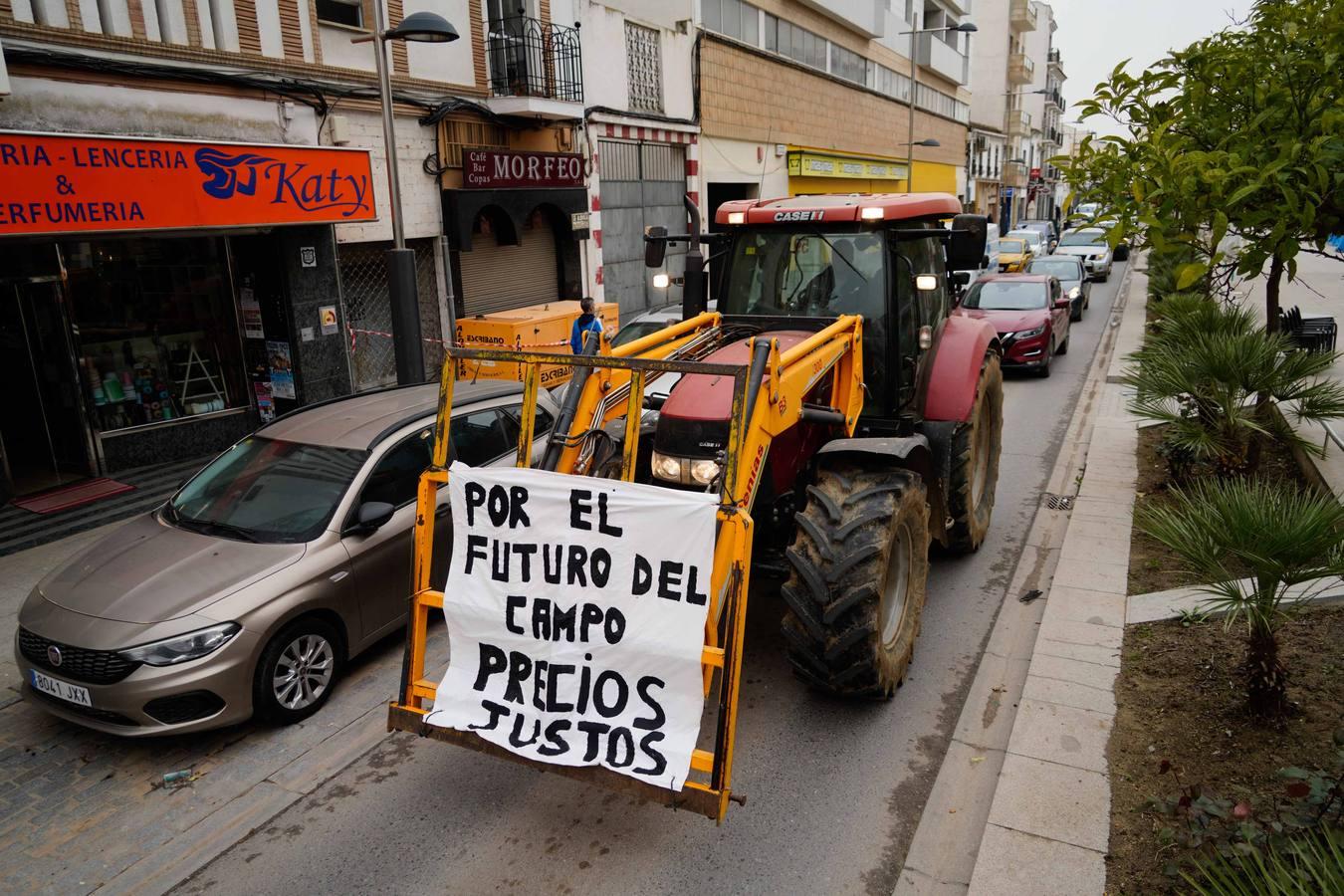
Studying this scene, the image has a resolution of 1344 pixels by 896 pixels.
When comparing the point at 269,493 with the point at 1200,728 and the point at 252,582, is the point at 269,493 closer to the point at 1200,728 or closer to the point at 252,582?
the point at 252,582

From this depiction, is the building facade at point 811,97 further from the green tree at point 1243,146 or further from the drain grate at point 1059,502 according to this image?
the green tree at point 1243,146

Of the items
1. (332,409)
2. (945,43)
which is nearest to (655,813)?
(332,409)

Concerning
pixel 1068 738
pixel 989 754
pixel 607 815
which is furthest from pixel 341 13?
pixel 1068 738

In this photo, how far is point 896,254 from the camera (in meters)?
6.45

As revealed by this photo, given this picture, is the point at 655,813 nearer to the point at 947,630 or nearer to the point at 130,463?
the point at 947,630

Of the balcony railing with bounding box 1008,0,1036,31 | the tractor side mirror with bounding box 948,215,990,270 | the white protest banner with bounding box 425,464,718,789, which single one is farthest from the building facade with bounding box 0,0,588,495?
the balcony railing with bounding box 1008,0,1036,31

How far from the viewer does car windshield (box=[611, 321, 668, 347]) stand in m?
12.5

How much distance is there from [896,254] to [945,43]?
40.0 meters

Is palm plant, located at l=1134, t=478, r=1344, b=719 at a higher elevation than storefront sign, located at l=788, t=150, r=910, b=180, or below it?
below

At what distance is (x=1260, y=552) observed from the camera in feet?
13.9

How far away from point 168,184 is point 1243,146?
9.82 metres

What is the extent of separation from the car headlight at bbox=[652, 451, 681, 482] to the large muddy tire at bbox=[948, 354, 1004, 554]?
288 centimetres

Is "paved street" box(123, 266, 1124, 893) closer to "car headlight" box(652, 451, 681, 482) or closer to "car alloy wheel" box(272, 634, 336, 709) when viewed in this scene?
"car alloy wheel" box(272, 634, 336, 709)

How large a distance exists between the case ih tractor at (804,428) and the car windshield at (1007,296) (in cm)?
906
